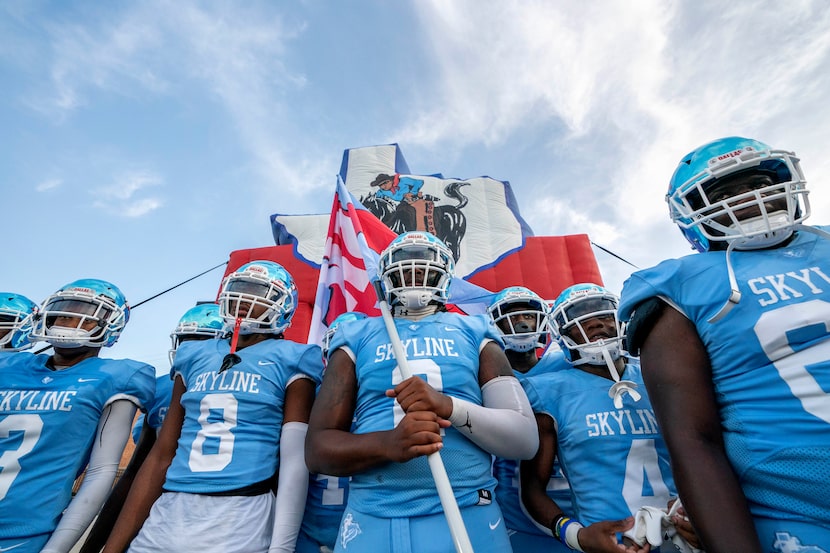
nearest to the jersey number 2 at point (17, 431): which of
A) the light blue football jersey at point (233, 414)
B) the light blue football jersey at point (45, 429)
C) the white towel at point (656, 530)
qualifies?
the light blue football jersey at point (45, 429)

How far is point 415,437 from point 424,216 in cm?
852

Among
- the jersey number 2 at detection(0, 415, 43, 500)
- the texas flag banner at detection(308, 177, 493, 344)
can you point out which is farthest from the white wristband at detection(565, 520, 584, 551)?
the jersey number 2 at detection(0, 415, 43, 500)

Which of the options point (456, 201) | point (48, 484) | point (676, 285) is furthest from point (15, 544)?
point (456, 201)

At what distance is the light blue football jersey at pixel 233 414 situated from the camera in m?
2.11

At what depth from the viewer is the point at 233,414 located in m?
2.23

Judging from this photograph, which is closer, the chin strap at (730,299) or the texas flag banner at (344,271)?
the chin strap at (730,299)

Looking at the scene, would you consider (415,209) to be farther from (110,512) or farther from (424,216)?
(110,512)

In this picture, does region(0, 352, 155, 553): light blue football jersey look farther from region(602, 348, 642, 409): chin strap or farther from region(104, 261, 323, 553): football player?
region(602, 348, 642, 409): chin strap

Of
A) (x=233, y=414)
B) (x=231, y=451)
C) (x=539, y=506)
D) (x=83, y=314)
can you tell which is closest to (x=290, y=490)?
(x=231, y=451)

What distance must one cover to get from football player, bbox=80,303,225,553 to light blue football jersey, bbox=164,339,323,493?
67 centimetres

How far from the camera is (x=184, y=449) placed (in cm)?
220

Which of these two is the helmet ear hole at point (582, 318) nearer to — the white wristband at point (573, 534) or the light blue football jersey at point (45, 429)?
the white wristband at point (573, 534)

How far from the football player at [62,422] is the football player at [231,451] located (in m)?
0.33

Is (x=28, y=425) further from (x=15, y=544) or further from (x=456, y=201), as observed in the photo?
(x=456, y=201)
